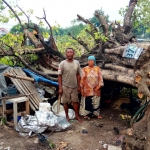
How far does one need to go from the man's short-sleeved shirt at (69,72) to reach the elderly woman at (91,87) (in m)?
0.27

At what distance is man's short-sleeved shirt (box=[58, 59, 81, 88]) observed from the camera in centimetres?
547

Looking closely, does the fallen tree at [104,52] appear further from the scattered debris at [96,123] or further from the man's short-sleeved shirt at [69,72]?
the scattered debris at [96,123]

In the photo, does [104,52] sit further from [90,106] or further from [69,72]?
[90,106]

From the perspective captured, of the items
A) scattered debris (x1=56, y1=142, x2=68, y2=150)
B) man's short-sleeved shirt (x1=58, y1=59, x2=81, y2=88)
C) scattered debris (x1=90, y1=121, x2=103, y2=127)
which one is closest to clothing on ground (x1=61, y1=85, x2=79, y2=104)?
man's short-sleeved shirt (x1=58, y1=59, x2=81, y2=88)

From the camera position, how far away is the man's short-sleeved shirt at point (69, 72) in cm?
547

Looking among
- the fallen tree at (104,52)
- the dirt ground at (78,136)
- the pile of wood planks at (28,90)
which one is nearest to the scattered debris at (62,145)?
the dirt ground at (78,136)

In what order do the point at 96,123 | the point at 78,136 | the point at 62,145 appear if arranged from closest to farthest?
1. the point at 62,145
2. the point at 78,136
3. the point at 96,123

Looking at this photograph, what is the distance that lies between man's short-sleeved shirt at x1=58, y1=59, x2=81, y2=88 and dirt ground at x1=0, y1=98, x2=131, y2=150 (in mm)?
1017

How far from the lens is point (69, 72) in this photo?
18.0 feet

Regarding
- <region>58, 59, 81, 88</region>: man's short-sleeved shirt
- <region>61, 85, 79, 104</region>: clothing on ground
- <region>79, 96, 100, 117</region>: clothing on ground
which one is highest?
<region>58, 59, 81, 88</region>: man's short-sleeved shirt

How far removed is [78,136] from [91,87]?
1400 millimetres

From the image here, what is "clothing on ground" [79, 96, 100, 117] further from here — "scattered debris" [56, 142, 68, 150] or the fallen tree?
"scattered debris" [56, 142, 68, 150]

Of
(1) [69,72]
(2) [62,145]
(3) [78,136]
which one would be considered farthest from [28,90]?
(2) [62,145]

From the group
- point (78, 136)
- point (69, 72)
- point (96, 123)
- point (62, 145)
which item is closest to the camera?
point (62, 145)
